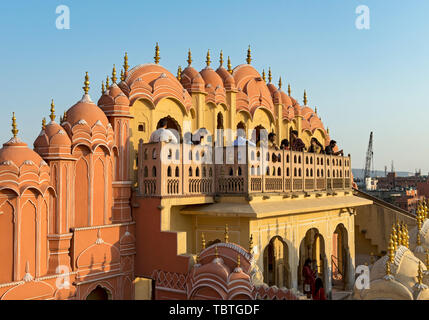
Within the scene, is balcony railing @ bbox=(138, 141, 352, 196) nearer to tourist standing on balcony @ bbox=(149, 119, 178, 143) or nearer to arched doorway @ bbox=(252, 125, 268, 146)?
tourist standing on balcony @ bbox=(149, 119, 178, 143)

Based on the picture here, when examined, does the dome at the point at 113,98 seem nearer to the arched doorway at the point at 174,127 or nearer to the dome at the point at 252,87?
the arched doorway at the point at 174,127

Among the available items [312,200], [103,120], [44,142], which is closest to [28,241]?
[44,142]

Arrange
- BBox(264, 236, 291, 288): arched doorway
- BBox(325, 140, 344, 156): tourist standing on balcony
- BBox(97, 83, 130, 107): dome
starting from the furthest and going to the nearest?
BBox(325, 140, 344, 156): tourist standing on balcony
BBox(264, 236, 291, 288): arched doorway
BBox(97, 83, 130, 107): dome

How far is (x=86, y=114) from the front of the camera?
12469mm

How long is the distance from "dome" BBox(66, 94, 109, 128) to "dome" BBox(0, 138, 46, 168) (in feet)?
4.77

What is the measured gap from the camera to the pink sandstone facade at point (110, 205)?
10695mm

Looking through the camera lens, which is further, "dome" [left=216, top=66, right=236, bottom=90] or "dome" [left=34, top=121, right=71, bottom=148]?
"dome" [left=216, top=66, right=236, bottom=90]

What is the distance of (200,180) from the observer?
45.6ft

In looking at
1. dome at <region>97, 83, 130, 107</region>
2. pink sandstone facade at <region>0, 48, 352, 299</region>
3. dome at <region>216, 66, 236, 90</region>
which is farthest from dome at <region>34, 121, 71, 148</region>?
dome at <region>216, 66, 236, 90</region>

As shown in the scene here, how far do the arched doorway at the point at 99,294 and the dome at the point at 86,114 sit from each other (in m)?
4.43

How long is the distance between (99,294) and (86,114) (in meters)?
4.92

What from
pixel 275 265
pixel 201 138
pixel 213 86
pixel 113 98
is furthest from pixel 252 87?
pixel 113 98

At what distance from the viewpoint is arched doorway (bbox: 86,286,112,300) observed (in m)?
12.6

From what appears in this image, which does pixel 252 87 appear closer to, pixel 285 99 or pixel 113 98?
pixel 285 99
